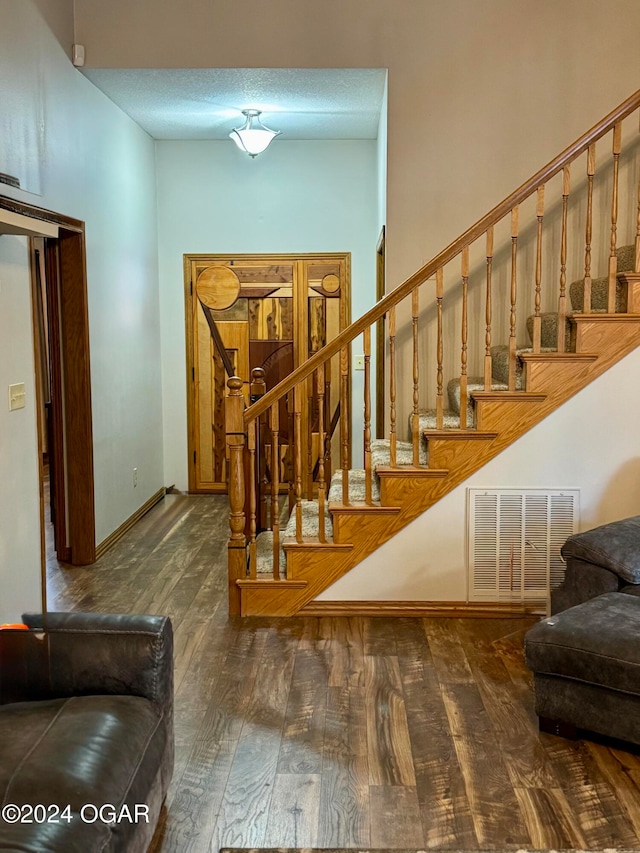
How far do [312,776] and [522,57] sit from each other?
3960mm

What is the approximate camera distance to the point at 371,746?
9.15 feet

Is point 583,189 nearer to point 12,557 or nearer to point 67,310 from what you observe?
point 67,310

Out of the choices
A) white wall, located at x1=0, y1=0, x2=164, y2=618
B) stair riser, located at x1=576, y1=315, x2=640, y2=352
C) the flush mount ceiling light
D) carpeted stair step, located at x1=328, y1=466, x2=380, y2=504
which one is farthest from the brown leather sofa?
the flush mount ceiling light

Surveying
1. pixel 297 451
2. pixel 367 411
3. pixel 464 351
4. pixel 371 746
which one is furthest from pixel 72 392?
pixel 371 746

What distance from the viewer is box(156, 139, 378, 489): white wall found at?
21.9 ft

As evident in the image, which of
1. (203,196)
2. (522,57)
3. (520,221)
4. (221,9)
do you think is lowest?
(520,221)

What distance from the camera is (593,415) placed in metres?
3.93

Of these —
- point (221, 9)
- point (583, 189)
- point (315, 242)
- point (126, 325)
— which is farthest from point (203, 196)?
point (583, 189)

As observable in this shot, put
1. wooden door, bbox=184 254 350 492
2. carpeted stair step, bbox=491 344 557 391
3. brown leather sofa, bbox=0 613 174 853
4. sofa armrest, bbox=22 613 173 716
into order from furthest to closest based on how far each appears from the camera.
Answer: wooden door, bbox=184 254 350 492 < carpeted stair step, bbox=491 344 557 391 < sofa armrest, bbox=22 613 173 716 < brown leather sofa, bbox=0 613 174 853

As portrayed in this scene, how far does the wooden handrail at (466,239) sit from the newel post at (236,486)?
0.21 feet

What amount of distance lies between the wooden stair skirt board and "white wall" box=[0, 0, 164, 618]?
1174 millimetres

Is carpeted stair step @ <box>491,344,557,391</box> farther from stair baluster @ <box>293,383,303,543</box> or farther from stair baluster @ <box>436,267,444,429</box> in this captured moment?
stair baluster @ <box>293,383,303,543</box>

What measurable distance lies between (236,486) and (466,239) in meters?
1.58

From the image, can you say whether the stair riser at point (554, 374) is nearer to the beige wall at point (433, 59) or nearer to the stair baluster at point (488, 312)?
the stair baluster at point (488, 312)
